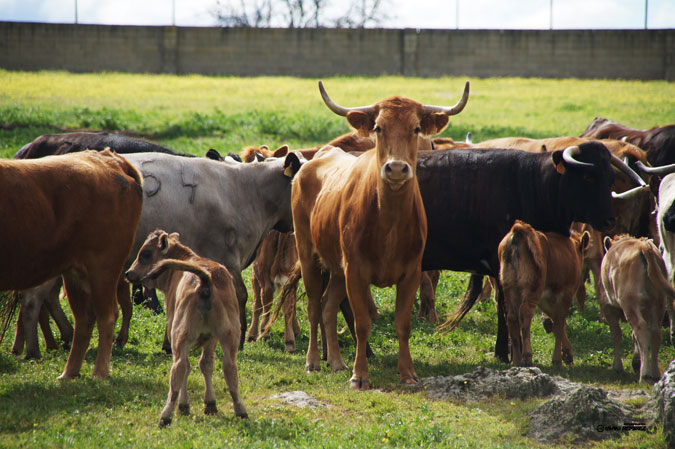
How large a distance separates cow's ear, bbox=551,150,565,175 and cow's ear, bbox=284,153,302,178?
2.99m

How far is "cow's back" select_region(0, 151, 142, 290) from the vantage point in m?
6.86

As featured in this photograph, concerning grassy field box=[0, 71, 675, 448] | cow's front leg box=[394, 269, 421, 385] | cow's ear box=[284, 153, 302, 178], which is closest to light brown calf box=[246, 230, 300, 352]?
grassy field box=[0, 71, 675, 448]

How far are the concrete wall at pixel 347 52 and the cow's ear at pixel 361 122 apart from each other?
107 ft

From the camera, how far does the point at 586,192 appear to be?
8.87m

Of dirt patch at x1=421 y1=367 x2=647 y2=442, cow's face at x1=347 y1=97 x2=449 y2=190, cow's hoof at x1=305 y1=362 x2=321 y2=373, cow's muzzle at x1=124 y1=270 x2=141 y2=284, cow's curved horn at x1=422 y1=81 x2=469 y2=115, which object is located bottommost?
cow's hoof at x1=305 y1=362 x2=321 y2=373

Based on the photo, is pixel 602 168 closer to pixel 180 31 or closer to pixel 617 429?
pixel 617 429

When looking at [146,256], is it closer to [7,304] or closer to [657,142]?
[7,304]

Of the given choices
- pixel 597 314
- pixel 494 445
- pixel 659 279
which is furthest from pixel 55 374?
pixel 597 314

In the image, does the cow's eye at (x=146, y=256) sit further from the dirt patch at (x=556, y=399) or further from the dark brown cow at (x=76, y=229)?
the dirt patch at (x=556, y=399)

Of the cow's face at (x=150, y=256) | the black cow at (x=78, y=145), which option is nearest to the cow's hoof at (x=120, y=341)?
the cow's face at (x=150, y=256)

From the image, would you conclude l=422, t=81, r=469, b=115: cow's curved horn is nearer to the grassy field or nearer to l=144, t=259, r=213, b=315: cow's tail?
the grassy field

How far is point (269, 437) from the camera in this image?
19.4 ft

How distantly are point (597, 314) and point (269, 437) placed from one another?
6.42 meters

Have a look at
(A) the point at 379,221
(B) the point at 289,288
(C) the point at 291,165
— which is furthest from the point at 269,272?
(A) the point at 379,221
